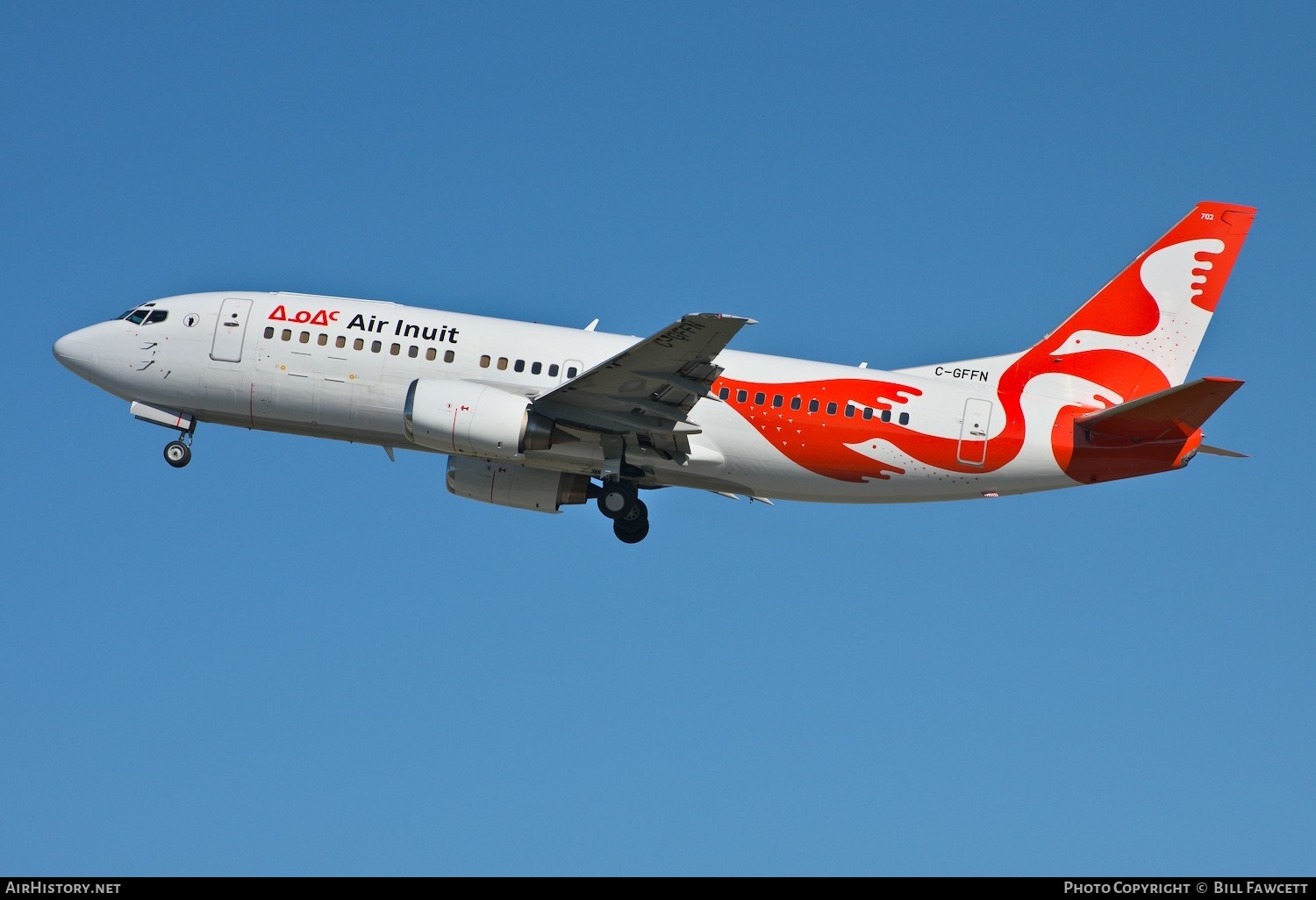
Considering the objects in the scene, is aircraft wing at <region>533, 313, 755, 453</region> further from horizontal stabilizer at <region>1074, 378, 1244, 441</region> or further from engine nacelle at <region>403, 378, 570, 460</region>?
horizontal stabilizer at <region>1074, 378, 1244, 441</region>

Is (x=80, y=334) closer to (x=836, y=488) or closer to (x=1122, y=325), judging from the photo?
(x=836, y=488)

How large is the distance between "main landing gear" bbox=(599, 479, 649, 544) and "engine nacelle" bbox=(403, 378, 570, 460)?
3015mm

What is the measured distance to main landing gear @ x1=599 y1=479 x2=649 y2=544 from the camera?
38.6 m

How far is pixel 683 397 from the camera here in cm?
3575

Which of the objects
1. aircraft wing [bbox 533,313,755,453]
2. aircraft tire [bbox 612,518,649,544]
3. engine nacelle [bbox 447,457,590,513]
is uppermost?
aircraft wing [bbox 533,313,755,453]

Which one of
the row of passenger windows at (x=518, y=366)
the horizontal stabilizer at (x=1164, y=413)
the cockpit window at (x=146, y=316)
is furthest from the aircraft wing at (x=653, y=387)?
the cockpit window at (x=146, y=316)

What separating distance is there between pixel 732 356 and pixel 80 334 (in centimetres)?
1769

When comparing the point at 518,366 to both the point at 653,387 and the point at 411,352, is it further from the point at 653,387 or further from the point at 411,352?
the point at 653,387

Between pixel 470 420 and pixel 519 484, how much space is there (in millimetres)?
4612

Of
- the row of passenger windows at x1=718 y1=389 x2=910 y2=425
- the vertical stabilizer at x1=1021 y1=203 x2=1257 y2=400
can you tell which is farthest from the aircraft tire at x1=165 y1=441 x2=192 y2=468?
the vertical stabilizer at x1=1021 y1=203 x2=1257 y2=400

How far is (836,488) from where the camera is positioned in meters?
37.6

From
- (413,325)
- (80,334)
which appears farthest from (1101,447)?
(80,334)

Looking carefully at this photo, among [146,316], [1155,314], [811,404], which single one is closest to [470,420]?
[811,404]

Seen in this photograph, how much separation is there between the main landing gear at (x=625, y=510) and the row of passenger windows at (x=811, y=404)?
3613mm
